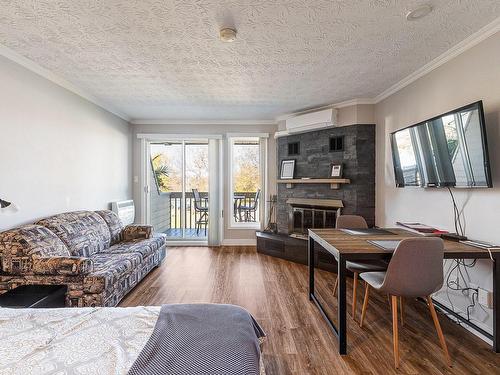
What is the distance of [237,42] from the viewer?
7.36 feet

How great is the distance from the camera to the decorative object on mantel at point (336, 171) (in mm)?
3918

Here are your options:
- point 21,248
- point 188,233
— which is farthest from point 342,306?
point 188,233

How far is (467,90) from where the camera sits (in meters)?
2.27

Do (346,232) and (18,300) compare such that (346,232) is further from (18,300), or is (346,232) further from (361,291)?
(18,300)

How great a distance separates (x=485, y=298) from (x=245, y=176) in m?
3.89

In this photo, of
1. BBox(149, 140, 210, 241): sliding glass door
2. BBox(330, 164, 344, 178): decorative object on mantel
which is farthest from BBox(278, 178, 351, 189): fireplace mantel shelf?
BBox(149, 140, 210, 241): sliding glass door

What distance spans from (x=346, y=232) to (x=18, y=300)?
286cm

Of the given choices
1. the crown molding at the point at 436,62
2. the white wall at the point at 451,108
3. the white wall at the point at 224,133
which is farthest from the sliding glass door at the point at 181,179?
the white wall at the point at 451,108

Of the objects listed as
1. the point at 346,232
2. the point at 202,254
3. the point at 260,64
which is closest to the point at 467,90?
the point at 346,232

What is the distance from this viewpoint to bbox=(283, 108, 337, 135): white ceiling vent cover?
12.9ft

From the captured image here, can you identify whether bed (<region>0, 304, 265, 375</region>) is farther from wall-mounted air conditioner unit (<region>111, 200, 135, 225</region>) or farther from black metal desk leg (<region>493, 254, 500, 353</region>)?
wall-mounted air conditioner unit (<region>111, 200, 135, 225</region>)

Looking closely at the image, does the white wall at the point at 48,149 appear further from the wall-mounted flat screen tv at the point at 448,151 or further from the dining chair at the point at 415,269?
the wall-mounted flat screen tv at the point at 448,151

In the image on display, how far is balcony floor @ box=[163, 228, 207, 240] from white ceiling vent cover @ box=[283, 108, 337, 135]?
108 inches

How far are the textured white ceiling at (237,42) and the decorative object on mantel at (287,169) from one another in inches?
52.6
